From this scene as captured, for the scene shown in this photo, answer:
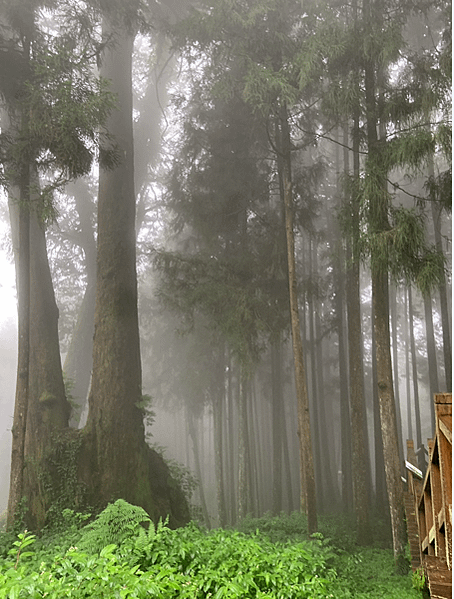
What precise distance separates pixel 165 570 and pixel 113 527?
71.6 inches

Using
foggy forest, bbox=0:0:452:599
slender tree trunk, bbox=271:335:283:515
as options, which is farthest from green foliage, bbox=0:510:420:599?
slender tree trunk, bbox=271:335:283:515

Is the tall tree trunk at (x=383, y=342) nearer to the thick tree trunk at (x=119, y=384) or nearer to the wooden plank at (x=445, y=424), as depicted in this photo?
the thick tree trunk at (x=119, y=384)

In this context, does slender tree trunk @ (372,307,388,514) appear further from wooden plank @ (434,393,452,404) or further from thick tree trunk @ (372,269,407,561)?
wooden plank @ (434,393,452,404)

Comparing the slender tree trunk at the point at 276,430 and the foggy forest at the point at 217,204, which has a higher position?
the foggy forest at the point at 217,204

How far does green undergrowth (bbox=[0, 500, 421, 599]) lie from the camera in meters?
2.11

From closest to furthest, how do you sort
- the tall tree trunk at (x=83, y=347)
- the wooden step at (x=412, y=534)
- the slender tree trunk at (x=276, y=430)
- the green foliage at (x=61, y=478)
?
the wooden step at (x=412, y=534), the green foliage at (x=61, y=478), the slender tree trunk at (x=276, y=430), the tall tree trunk at (x=83, y=347)

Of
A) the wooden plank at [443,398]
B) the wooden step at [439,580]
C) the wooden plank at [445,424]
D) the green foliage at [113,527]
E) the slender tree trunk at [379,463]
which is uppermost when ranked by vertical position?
the wooden plank at [443,398]

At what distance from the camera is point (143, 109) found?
14.0 m

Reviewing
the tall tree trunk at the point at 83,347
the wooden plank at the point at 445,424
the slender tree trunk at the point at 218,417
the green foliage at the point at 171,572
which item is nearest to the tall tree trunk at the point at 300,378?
the green foliage at the point at 171,572

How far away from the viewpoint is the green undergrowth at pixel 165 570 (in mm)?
2105

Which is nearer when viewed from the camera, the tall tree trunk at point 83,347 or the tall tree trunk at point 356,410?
the tall tree trunk at point 356,410

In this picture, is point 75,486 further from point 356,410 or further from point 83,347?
point 83,347

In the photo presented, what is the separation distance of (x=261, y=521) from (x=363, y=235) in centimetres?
552

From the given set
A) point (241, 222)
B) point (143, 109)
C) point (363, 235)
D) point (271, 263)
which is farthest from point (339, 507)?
point (143, 109)
